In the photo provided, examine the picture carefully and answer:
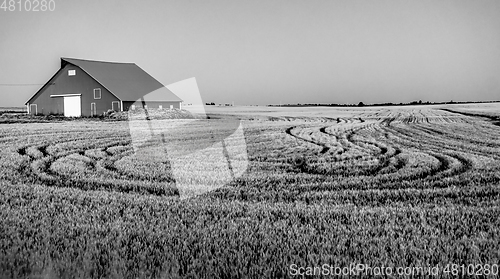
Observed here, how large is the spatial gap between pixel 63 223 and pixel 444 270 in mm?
5002

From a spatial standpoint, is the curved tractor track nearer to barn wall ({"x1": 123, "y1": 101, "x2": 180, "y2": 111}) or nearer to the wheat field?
the wheat field

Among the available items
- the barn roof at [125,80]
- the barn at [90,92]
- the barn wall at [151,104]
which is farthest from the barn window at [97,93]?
the barn wall at [151,104]

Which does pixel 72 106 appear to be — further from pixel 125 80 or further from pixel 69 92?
pixel 125 80

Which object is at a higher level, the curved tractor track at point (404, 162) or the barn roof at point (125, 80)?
the barn roof at point (125, 80)

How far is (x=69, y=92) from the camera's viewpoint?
1809 inches

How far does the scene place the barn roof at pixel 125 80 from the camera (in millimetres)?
44875

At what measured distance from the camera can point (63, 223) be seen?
6.00 meters

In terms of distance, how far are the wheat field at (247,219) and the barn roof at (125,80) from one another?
34338mm

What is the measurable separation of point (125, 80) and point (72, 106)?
21.2ft

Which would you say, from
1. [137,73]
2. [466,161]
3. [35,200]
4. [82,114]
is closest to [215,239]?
[35,200]

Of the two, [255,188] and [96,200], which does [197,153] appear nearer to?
[255,188]

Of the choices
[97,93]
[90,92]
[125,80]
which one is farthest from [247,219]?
[125,80]

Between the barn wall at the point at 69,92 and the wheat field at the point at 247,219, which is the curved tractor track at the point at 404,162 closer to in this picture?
the wheat field at the point at 247,219

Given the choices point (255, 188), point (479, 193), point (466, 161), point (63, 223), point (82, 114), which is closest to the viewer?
point (63, 223)
